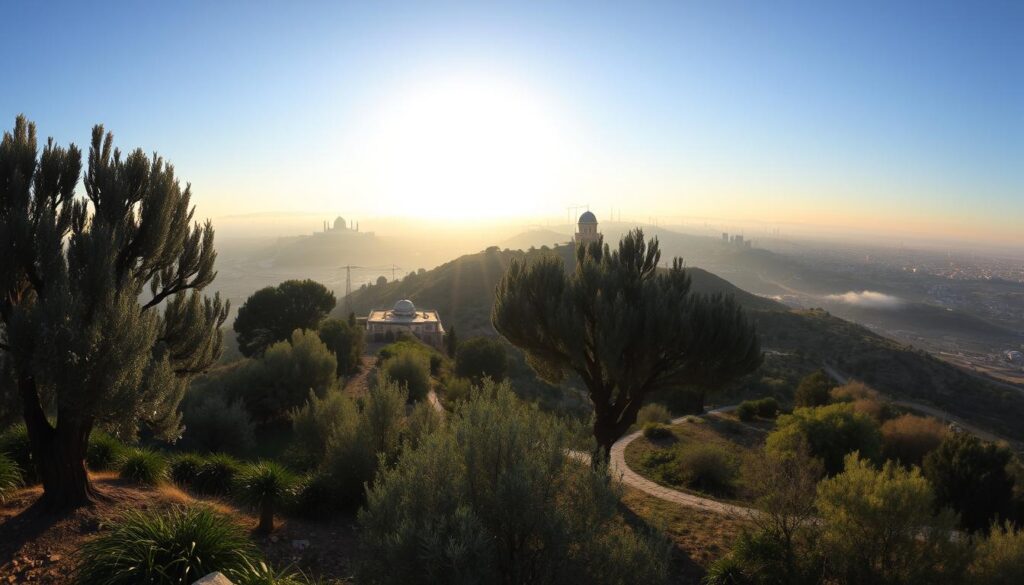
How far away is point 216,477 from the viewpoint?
10.8m

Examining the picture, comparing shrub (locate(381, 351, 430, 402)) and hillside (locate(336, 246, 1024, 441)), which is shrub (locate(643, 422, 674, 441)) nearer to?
shrub (locate(381, 351, 430, 402))

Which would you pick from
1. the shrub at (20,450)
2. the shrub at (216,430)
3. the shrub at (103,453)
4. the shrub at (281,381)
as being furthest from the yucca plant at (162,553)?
the shrub at (281,381)

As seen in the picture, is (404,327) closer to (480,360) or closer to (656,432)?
(480,360)

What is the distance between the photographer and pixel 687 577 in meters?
8.88

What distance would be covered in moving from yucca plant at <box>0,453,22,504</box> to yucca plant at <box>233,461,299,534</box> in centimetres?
308

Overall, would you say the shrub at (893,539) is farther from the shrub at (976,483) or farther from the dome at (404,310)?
the dome at (404,310)

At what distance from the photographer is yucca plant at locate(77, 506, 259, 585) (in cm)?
562

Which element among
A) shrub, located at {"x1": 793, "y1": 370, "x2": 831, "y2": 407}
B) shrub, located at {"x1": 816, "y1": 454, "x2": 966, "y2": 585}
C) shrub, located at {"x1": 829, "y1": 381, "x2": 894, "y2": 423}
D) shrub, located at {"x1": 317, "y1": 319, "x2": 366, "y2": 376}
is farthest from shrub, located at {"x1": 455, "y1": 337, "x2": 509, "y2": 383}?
shrub, located at {"x1": 816, "y1": 454, "x2": 966, "y2": 585}

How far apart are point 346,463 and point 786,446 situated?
41.9ft

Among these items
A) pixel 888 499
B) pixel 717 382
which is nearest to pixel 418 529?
pixel 888 499

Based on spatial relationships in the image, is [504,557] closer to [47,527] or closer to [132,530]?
[132,530]

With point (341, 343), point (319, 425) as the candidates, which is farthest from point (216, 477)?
point (341, 343)

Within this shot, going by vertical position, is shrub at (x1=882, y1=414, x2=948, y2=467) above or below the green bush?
below

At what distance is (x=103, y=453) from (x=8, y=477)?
2.34 meters
